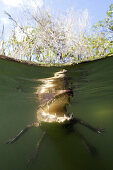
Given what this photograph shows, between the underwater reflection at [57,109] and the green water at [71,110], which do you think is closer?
the underwater reflection at [57,109]

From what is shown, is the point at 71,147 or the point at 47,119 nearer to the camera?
the point at 47,119

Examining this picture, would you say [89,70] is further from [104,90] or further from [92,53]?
[92,53]

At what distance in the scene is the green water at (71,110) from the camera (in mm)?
8039

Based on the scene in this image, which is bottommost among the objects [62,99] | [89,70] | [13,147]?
[13,147]

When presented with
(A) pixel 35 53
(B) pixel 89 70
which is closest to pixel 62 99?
(B) pixel 89 70

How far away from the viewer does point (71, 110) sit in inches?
593

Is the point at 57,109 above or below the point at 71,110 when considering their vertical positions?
above

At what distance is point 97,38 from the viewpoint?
14297mm

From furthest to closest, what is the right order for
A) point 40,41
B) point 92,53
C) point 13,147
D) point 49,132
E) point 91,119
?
point 91,119 → point 13,147 → point 40,41 → point 92,53 → point 49,132

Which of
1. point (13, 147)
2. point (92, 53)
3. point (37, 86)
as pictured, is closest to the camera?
point (37, 86)

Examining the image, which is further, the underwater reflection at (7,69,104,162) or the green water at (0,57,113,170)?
the green water at (0,57,113,170)

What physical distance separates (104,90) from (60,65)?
5.97 meters

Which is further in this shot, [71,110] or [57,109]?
[71,110]

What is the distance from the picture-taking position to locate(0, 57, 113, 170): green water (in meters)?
8.04
